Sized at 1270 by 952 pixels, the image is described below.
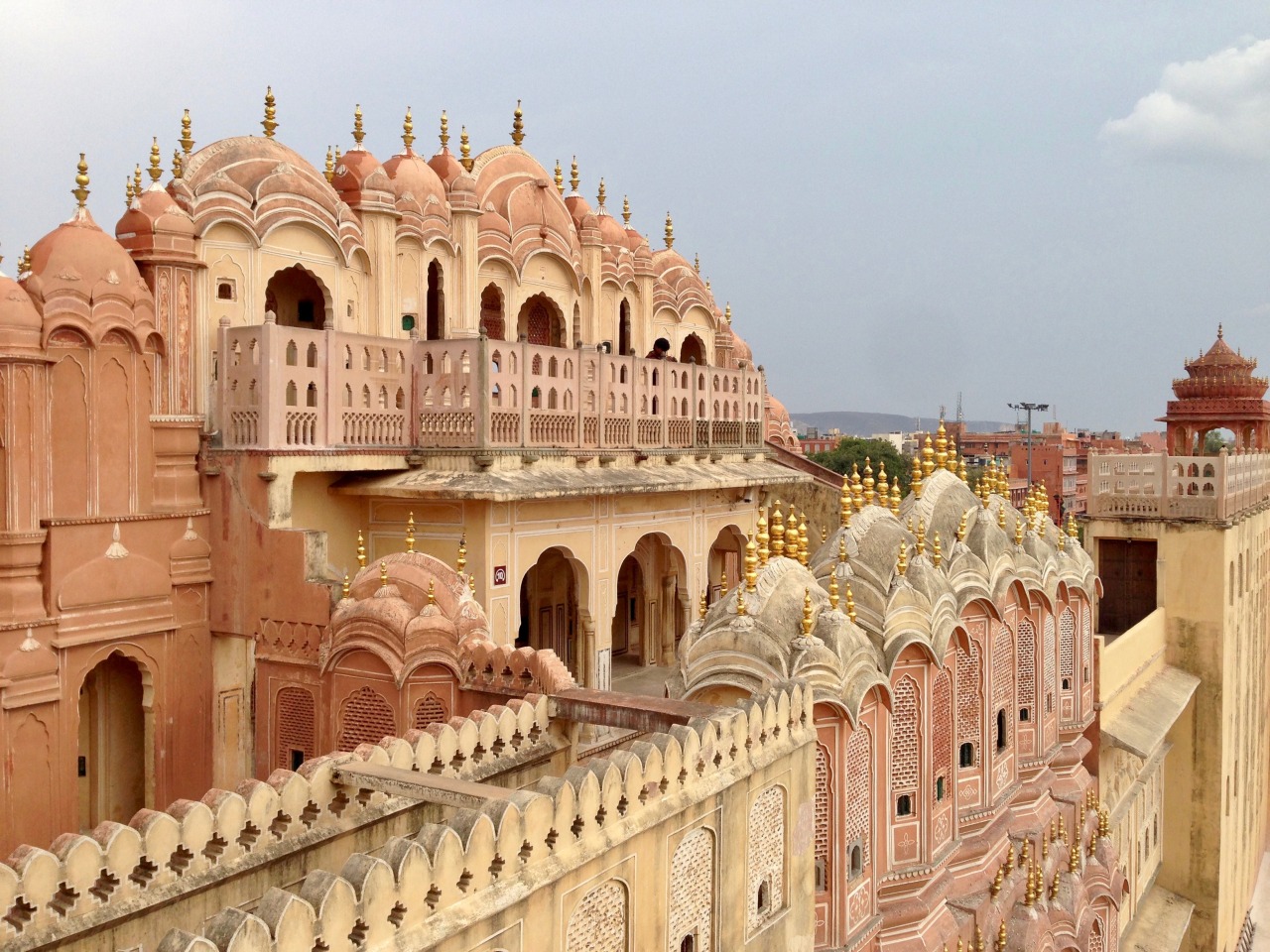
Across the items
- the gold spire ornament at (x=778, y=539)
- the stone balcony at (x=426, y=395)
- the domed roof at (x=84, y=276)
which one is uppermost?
the domed roof at (x=84, y=276)

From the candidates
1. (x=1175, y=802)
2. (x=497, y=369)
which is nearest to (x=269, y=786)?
(x=497, y=369)

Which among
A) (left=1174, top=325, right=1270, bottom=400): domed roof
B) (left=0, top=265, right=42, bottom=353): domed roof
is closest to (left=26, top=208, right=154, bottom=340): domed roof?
(left=0, top=265, right=42, bottom=353): domed roof

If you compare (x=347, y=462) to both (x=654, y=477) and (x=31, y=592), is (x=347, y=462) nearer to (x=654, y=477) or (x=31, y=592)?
(x=31, y=592)

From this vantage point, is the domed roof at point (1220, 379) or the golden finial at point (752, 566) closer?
the golden finial at point (752, 566)

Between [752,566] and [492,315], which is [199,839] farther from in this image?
[492,315]

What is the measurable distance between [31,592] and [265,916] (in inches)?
283

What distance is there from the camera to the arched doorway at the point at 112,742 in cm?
1216

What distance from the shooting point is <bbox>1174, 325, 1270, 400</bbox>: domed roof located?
2991 cm

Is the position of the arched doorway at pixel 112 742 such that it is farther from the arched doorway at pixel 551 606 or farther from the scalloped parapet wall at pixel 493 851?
the arched doorway at pixel 551 606

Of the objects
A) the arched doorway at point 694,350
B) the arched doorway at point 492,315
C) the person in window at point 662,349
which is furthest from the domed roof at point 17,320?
the arched doorway at point 694,350

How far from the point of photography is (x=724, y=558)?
22.4 m

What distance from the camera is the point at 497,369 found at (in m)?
14.0

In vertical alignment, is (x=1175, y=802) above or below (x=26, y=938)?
below

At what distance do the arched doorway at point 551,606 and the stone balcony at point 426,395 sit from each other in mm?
3178
